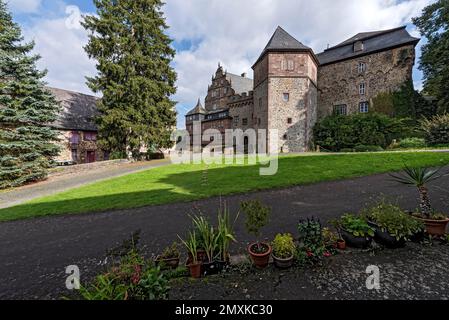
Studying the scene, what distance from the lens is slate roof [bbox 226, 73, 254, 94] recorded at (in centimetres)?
4081

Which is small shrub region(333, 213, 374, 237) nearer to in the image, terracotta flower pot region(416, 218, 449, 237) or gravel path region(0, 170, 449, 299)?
gravel path region(0, 170, 449, 299)

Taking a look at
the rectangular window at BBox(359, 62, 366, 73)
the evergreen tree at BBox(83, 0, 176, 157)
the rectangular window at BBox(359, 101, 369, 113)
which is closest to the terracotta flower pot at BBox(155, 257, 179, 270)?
the evergreen tree at BBox(83, 0, 176, 157)

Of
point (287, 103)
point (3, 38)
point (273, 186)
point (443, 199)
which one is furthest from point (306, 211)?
point (3, 38)

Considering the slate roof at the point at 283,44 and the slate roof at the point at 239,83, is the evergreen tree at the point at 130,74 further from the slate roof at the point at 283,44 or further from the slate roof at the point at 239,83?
the slate roof at the point at 239,83

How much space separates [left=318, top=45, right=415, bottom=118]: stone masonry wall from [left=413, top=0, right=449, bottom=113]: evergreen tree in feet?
7.82

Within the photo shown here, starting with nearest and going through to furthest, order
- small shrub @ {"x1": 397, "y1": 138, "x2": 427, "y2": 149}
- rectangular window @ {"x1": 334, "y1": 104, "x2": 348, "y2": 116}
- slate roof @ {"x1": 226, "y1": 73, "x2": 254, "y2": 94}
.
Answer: small shrub @ {"x1": 397, "y1": 138, "x2": 427, "y2": 149} < rectangular window @ {"x1": 334, "y1": 104, "x2": 348, "y2": 116} < slate roof @ {"x1": 226, "y1": 73, "x2": 254, "y2": 94}

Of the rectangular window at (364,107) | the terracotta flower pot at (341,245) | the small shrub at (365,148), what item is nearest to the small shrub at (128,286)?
the terracotta flower pot at (341,245)

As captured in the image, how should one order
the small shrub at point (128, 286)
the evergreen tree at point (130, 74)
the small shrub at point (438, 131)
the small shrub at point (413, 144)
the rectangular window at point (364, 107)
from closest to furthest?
the small shrub at point (128, 286), the small shrub at point (438, 131), the small shrub at point (413, 144), the evergreen tree at point (130, 74), the rectangular window at point (364, 107)

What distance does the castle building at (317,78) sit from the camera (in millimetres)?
23703

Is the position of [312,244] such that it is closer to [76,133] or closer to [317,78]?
[76,133]

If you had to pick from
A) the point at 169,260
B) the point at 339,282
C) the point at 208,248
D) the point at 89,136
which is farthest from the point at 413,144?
the point at 89,136

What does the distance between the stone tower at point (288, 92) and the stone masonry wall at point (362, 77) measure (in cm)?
567

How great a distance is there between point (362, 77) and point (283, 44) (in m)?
11.4

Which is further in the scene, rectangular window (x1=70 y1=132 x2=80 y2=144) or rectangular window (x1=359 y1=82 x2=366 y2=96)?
rectangular window (x1=359 y1=82 x2=366 y2=96)
